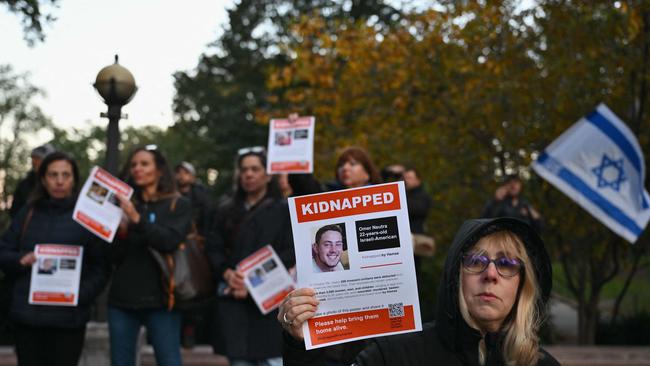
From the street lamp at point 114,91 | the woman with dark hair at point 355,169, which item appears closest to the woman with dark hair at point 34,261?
the street lamp at point 114,91

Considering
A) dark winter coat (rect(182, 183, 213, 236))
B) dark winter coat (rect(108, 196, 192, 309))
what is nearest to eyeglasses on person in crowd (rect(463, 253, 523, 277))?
dark winter coat (rect(108, 196, 192, 309))

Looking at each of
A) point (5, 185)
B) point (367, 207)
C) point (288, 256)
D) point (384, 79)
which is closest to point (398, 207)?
point (367, 207)

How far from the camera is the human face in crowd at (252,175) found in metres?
6.17

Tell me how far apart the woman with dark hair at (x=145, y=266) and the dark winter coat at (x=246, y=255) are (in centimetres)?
28

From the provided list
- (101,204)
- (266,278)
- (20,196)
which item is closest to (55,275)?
(101,204)

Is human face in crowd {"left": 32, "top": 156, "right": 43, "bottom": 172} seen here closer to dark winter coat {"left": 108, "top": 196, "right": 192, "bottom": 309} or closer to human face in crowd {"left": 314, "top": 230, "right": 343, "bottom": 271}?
dark winter coat {"left": 108, "top": 196, "right": 192, "bottom": 309}

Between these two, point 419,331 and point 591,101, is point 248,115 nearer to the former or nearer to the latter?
point 591,101

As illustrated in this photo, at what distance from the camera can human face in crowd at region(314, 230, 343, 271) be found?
288 cm

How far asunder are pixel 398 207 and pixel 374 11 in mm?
31126

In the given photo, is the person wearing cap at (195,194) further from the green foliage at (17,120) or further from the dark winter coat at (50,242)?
the green foliage at (17,120)

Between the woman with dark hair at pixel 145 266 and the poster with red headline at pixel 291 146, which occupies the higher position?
the poster with red headline at pixel 291 146

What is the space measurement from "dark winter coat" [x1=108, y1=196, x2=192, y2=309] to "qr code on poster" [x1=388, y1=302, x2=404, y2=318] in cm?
315

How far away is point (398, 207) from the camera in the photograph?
9.61 feet

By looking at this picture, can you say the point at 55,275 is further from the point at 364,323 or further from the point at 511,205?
the point at 511,205
